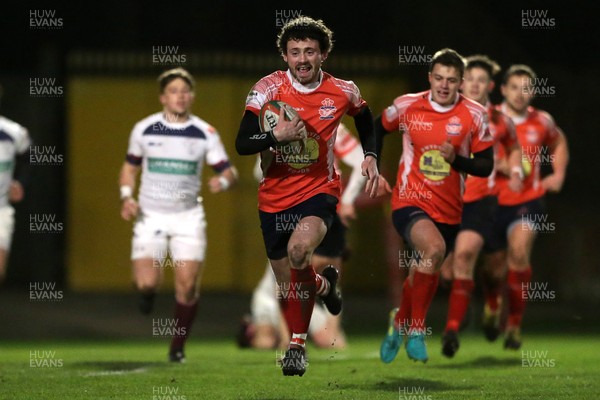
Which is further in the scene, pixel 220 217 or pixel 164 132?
pixel 220 217

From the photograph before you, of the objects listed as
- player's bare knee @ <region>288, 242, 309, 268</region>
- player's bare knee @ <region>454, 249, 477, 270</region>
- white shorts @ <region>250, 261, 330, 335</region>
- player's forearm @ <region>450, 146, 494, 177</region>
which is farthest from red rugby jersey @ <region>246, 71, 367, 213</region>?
white shorts @ <region>250, 261, 330, 335</region>

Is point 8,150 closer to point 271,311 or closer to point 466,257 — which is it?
point 271,311

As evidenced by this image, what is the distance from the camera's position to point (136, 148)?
1251cm

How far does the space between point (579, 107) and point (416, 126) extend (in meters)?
8.75

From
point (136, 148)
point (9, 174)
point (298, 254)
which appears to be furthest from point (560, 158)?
point (9, 174)

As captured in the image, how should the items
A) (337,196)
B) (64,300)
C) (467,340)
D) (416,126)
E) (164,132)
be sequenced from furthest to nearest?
(64,300), (467,340), (164,132), (416,126), (337,196)

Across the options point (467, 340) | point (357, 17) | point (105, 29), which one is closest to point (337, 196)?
point (467, 340)

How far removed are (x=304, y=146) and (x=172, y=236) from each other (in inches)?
120

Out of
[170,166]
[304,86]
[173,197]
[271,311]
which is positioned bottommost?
[271,311]

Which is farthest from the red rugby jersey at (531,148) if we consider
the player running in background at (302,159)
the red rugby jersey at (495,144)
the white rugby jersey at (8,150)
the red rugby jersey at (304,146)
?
the white rugby jersey at (8,150)

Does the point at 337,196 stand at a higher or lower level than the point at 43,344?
higher

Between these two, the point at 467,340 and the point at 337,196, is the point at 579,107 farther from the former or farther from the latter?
the point at 337,196

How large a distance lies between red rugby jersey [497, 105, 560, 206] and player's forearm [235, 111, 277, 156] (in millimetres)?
4654

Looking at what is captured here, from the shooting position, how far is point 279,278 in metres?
10.1
